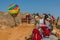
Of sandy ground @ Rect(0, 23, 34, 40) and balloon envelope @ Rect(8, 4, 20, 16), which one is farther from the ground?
balloon envelope @ Rect(8, 4, 20, 16)

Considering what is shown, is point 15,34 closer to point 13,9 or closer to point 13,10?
point 13,10

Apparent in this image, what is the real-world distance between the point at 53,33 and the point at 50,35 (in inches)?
30.9

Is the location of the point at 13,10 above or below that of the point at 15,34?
above

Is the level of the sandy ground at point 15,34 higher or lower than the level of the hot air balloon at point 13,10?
lower

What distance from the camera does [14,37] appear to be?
76.4 feet

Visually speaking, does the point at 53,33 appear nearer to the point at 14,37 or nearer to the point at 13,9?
the point at 14,37

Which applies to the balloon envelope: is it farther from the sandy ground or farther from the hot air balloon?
the sandy ground

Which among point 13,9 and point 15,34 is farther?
point 13,9

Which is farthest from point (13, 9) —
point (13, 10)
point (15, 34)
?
point (15, 34)

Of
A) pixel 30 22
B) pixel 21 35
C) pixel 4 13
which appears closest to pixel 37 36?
pixel 21 35

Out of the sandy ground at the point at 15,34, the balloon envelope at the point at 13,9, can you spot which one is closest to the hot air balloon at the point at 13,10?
the balloon envelope at the point at 13,9

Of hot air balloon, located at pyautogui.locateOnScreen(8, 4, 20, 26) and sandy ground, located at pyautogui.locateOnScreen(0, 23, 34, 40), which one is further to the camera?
hot air balloon, located at pyautogui.locateOnScreen(8, 4, 20, 26)

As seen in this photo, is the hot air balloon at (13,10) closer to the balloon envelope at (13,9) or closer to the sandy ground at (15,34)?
the balloon envelope at (13,9)

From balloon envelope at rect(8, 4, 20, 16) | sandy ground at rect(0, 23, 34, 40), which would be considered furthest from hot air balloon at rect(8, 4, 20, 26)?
sandy ground at rect(0, 23, 34, 40)
